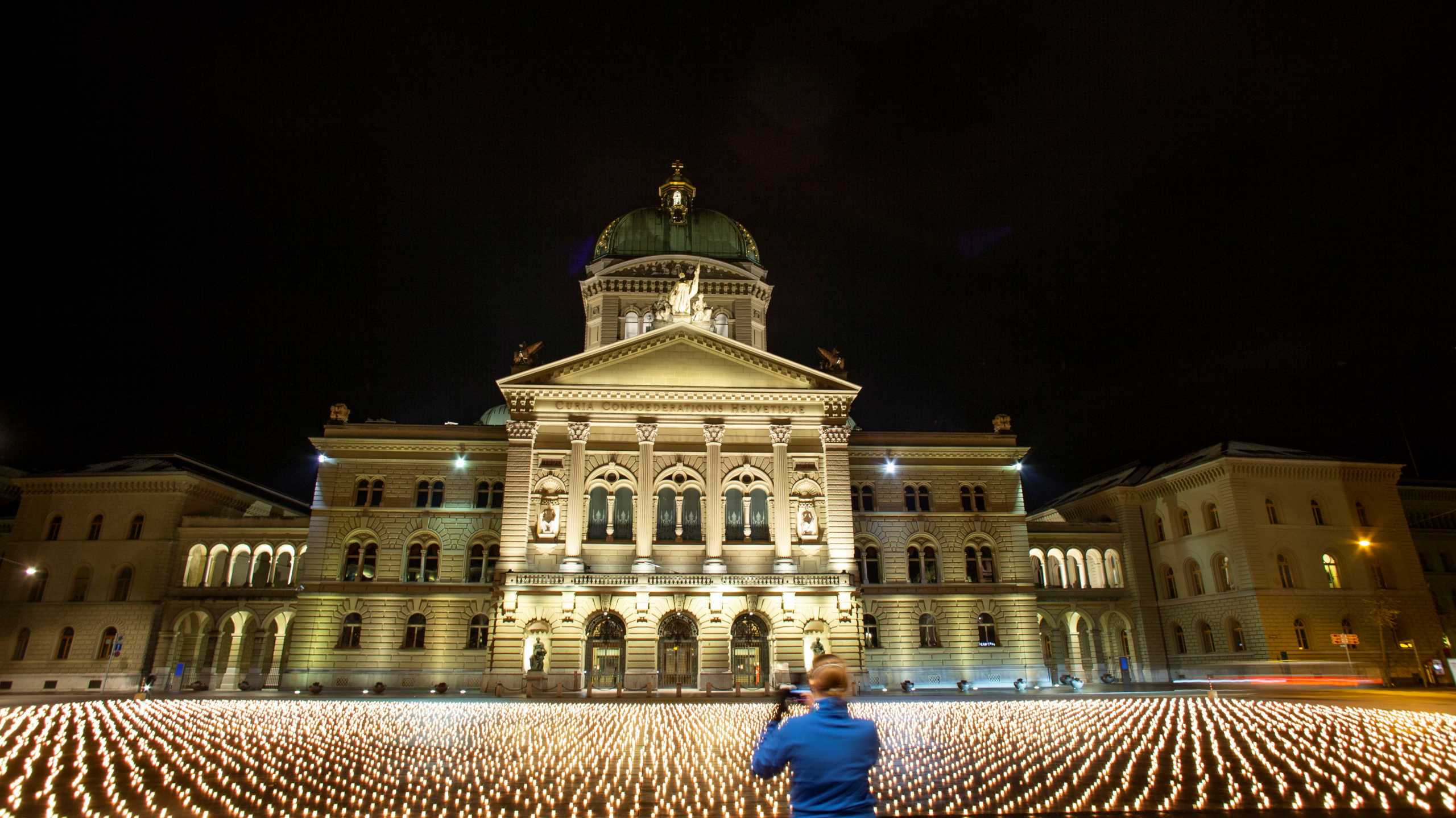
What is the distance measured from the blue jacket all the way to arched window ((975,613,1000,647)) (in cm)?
4203

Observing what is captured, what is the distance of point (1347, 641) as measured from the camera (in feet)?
135

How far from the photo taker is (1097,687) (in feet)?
144

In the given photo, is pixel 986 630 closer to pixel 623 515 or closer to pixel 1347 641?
pixel 1347 641

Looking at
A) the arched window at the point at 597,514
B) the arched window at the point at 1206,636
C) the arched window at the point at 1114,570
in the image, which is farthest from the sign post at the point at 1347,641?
the arched window at the point at 597,514

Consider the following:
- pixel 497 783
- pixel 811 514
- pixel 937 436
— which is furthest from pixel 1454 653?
pixel 497 783

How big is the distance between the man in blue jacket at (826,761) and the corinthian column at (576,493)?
33.8m

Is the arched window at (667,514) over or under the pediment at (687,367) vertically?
under

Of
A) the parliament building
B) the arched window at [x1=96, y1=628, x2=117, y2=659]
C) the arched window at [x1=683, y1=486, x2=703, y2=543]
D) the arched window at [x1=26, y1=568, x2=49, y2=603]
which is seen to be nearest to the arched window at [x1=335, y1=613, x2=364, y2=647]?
the parliament building

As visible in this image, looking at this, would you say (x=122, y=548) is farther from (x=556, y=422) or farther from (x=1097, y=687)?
(x=1097, y=687)

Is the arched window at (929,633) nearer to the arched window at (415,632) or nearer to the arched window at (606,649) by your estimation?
the arched window at (606,649)

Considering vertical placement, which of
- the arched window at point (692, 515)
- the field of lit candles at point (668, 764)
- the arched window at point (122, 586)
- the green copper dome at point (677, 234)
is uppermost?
the green copper dome at point (677, 234)

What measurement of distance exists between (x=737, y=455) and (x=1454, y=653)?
45.7 metres

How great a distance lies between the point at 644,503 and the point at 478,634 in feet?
36.5

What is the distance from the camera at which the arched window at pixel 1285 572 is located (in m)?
45.3
